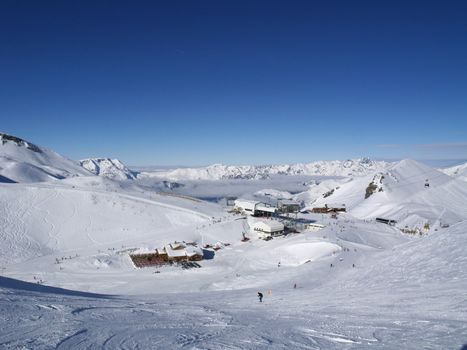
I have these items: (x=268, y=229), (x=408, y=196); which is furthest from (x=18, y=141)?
(x=408, y=196)

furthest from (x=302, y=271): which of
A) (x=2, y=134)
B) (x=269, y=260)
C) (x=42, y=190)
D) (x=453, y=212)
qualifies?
(x=2, y=134)

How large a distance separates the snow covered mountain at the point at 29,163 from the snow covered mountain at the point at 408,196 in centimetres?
9657

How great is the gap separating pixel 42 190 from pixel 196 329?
65.9 meters

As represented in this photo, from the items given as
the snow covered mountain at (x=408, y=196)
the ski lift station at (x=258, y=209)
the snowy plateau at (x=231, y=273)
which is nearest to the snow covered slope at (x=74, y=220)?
the snowy plateau at (x=231, y=273)

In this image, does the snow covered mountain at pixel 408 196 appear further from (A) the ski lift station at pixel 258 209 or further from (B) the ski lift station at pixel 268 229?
(B) the ski lift station at pixel 268 229

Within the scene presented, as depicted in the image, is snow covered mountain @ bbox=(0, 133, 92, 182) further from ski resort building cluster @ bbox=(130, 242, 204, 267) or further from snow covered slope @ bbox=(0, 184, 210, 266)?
ski resort building cluster @ bbox=(130, 242, 204, 267)

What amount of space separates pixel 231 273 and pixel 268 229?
16150 millimetres

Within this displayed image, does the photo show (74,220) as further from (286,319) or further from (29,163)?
(29,163)

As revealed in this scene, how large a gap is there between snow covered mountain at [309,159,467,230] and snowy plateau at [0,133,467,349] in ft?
1.45

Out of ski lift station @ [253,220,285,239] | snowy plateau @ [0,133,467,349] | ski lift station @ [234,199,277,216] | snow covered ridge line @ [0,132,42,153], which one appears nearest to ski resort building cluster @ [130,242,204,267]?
snowy plateau @ [0,133,467,349]

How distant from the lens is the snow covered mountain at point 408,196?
5962cm

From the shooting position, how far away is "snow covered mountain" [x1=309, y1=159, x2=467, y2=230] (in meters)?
59.6

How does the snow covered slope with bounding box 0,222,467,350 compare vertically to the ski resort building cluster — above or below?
above

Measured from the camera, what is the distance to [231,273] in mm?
34406
